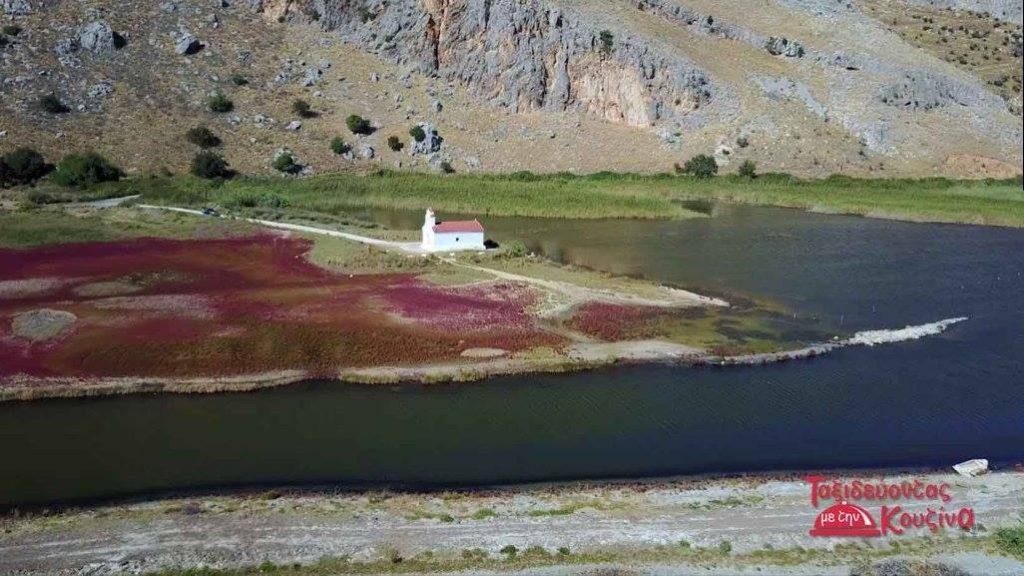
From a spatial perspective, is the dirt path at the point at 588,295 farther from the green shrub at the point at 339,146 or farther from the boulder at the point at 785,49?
the boulder at the point at 785,49

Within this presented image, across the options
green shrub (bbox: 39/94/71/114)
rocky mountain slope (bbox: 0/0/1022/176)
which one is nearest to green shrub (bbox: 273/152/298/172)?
rocky mountain slope (bbox: 0/0/1022/176)

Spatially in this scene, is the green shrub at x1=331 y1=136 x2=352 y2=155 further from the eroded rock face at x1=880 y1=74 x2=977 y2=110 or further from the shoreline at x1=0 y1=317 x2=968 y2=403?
the eroded rock face at x1=880 y1=74 x2=977 y2=110

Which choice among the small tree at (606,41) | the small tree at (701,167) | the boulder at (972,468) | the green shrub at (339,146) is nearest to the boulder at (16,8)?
the green shrub at (339,146)

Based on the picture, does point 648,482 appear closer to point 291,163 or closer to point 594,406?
point 594,406

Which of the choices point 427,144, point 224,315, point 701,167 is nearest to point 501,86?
point 427,144

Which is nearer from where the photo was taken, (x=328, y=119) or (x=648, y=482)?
(x=648, y=482)

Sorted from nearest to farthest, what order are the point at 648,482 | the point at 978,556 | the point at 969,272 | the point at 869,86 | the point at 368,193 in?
the point at 978,556, the point at 648,482, the point at 969,272, the point at 368,193, the point at 869,86

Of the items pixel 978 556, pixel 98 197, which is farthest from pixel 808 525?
pixel 98 197
